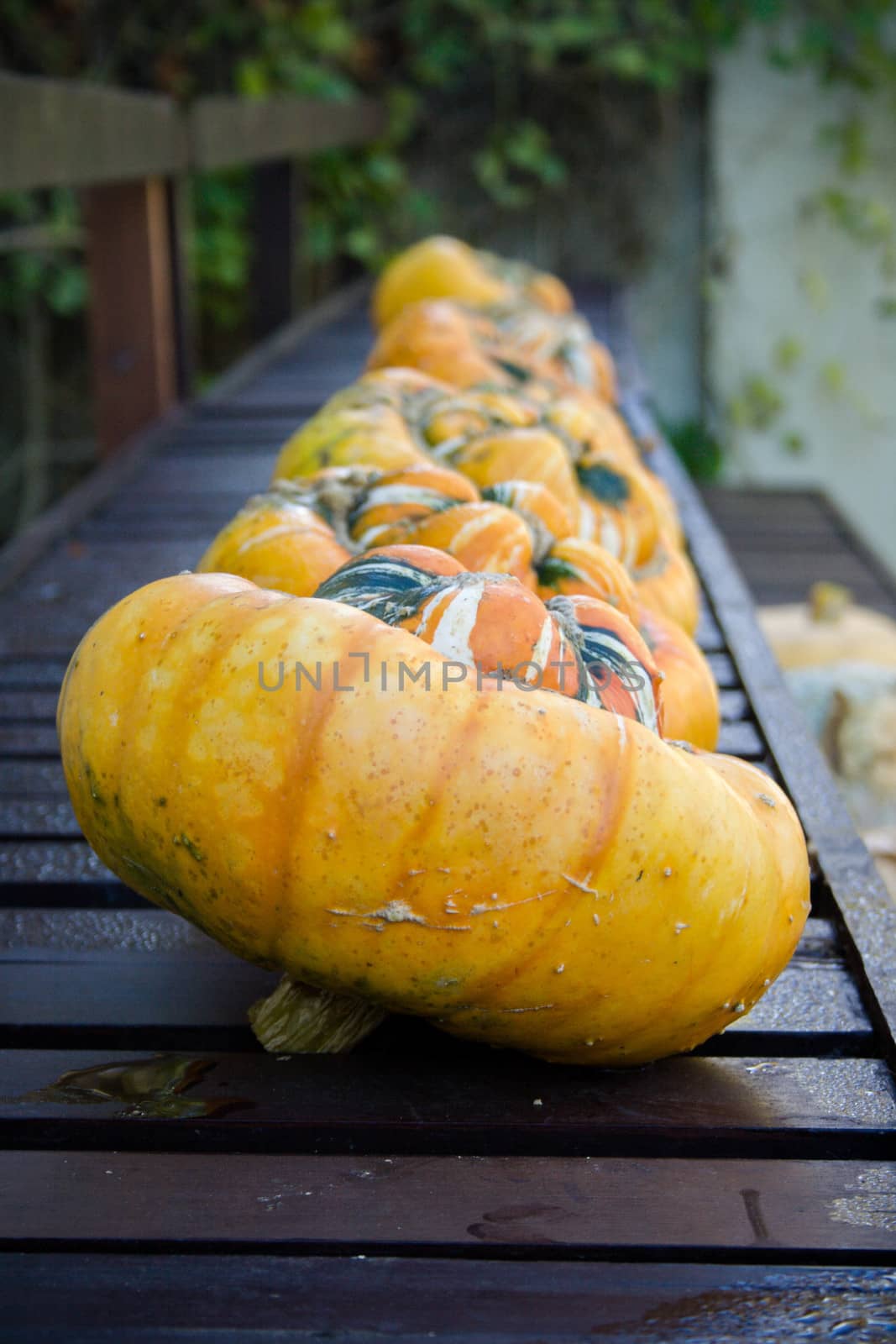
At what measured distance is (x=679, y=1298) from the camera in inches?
35.2

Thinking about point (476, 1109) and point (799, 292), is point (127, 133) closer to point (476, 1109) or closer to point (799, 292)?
point (476, 1109)

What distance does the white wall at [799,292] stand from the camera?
6512 millimetres

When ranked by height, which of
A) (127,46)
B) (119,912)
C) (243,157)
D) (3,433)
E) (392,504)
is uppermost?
(127,46)

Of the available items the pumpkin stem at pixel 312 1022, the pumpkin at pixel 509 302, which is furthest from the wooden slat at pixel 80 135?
the pumpkin stem at pixel 312 1022

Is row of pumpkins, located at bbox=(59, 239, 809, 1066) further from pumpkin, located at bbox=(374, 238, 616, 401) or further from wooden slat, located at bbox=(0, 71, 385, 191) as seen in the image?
pumpkin, located at bbox=(374, 238, 616, 401)

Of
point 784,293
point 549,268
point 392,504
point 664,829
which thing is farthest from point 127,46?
point 664,829

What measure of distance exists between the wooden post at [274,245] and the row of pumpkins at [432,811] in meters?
4.27

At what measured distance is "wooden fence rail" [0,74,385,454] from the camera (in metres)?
2.67

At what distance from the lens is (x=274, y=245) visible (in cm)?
523

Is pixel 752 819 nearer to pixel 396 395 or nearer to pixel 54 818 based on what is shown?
pixel 54 818

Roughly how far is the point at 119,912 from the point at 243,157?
3239 mm

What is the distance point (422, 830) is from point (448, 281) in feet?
10.5

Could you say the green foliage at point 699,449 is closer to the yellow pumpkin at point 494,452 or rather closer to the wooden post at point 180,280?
the wooden post at point 180,280

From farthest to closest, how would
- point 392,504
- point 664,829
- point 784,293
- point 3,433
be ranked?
1. point 784,293
2. point 3,433
3. point 392,504
4. point 664,829
